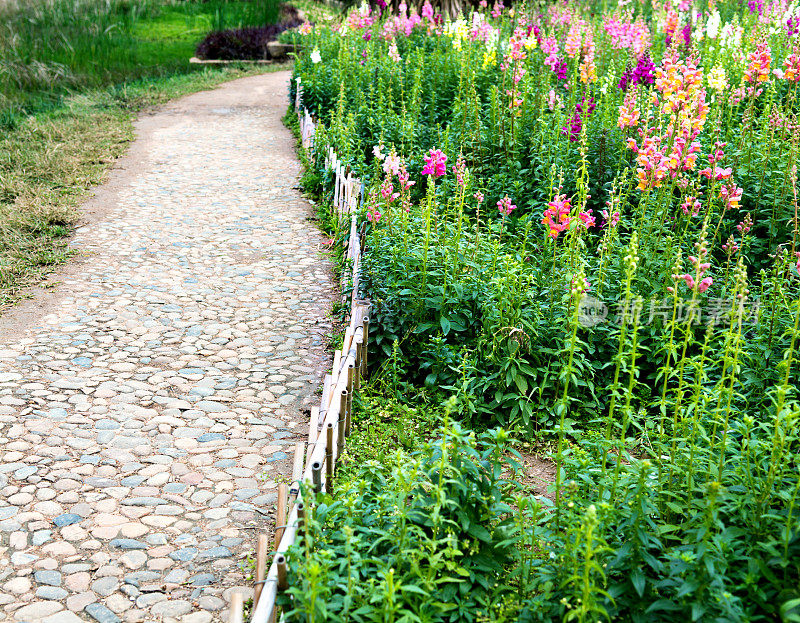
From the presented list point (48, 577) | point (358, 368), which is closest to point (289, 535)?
point (48, 577)

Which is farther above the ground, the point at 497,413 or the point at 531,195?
the point at 531,195

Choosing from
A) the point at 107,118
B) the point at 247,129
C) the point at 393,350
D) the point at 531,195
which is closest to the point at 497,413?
the point at 393,350

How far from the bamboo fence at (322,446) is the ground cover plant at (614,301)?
16 cm

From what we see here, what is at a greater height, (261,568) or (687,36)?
(687,36)

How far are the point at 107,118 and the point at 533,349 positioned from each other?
397 inches

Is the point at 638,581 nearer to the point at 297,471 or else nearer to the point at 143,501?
the point at 297,471

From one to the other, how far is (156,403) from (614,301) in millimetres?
2809

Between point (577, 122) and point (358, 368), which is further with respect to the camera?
point (577, 122)

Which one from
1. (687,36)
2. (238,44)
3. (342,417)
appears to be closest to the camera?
(342,417)

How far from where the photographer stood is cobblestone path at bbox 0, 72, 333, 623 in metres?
3.37

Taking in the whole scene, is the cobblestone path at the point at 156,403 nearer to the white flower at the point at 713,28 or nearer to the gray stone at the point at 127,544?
the gray stone at the point at 127,544

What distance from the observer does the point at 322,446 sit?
11.3 ft

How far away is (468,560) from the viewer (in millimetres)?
2977

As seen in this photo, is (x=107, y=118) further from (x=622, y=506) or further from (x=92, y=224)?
(x=622, y=506)
